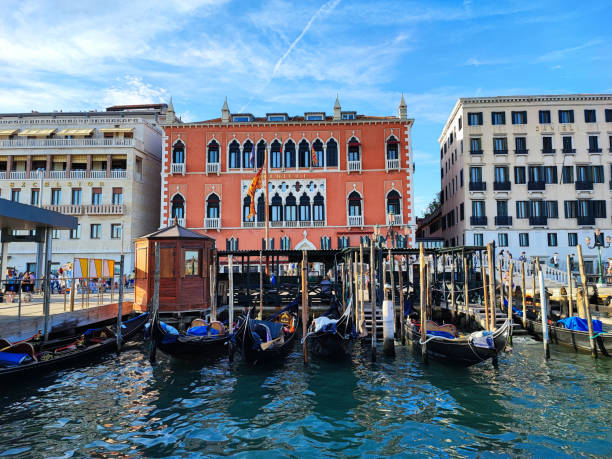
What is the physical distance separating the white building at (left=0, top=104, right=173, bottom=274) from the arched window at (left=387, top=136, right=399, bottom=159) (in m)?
14.7

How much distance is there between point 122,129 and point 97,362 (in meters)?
21.1

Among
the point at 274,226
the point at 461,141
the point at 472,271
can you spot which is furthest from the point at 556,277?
the point at 274,226

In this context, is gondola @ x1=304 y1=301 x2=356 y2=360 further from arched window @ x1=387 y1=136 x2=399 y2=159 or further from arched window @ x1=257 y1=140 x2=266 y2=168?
arched window @ x1=257 y1=140 x2=266 y2=168

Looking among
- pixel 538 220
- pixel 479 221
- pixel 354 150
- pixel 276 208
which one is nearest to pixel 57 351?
pixel 276 208

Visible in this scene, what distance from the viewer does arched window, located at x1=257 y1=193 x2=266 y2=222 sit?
2653cm

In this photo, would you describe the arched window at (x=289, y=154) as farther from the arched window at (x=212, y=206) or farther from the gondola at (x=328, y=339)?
the gondola at (x=328, y=339)

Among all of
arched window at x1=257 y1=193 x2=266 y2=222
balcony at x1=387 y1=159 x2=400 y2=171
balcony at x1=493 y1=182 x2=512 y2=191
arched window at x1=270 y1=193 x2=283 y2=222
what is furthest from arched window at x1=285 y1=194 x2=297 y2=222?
balcony at x1=493 y1=182 x2=512 y2=191

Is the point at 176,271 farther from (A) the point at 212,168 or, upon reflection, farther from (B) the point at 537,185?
(B) the point at 537,185

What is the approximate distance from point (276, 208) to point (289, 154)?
12.0 ft

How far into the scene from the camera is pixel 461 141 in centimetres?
2927

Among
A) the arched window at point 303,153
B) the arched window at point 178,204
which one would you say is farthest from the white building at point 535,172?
the arched window at point 178,204

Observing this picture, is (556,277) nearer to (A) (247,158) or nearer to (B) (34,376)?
(A) (247,158)

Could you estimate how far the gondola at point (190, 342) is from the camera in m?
10.6

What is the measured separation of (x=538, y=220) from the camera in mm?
27625
